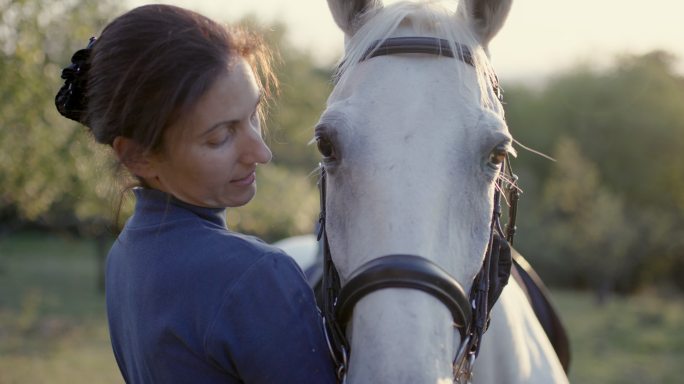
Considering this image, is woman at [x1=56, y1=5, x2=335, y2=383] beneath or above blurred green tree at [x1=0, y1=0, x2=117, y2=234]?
above

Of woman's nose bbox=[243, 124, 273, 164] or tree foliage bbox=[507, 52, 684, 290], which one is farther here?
tree foliage bbox=[507, 52, 684, 290]

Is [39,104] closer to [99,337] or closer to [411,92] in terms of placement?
[411,92]

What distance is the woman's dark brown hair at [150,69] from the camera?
5.09 feet

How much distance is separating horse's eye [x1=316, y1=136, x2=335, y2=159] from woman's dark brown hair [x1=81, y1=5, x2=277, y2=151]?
0.31 m

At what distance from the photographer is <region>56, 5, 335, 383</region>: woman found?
148 centimetres

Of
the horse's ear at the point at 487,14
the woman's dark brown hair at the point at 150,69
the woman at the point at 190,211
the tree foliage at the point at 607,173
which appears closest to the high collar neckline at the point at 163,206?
the woman at the point at 190,211

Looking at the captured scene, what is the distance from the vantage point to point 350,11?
216cm

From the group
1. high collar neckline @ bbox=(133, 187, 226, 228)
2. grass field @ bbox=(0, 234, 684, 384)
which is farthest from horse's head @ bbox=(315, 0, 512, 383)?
grass field @ bbox=(0, 234, 684, 384)

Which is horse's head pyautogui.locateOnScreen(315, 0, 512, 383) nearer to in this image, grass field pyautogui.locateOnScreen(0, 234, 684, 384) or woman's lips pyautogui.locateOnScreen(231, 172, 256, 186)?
woman's lips pyautogui.locateOnScreen(231, 172, 256, 186)

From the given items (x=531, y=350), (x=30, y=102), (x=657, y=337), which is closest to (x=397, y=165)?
(x=531, y=350)

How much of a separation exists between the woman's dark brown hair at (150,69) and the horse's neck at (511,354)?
1.28m

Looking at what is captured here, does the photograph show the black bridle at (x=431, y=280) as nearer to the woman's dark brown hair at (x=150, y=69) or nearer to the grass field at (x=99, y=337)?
the woman's dark brown hair at (x=150, y=69)

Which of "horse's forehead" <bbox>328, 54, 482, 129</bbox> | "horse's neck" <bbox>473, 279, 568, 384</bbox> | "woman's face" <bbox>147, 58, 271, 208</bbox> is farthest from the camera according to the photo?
"horse's neck" <bbox>473, 279, 568, 384</bbox>

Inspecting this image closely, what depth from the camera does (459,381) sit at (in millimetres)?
1738
